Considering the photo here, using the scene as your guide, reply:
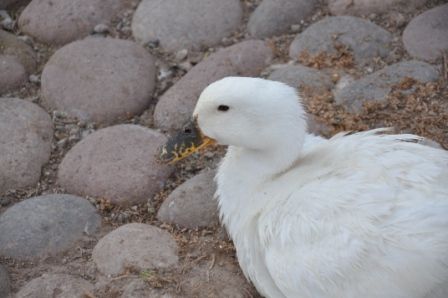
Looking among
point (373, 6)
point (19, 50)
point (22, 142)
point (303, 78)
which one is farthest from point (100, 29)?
point (373, 6)

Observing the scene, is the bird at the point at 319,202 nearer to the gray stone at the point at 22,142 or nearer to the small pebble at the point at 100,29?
the gray stone at the point at 22,142

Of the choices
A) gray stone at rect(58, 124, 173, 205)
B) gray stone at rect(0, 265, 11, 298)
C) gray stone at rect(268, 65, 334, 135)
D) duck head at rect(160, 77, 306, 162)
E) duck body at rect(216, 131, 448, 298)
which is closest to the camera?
duck body at rect(216, 131, 448, 298)

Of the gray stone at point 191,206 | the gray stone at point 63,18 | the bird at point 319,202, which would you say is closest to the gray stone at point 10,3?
the gray stone at point 63,18

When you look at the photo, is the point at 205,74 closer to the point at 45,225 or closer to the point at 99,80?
the point at 99,80

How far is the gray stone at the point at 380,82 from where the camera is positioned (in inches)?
155

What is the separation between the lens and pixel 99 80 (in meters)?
4.19

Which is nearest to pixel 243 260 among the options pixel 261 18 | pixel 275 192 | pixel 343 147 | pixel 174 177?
pixel 275 192

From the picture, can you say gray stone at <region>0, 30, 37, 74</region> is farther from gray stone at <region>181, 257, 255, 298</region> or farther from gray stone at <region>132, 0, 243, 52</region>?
gray stone at <region>181, 257, 255, 298</region>

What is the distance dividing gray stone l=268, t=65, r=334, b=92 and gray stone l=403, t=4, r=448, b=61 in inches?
20.8

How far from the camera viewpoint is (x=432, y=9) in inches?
170

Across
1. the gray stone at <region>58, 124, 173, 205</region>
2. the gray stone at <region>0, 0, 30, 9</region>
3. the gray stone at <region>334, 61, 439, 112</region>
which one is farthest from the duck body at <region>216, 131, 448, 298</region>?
the gray stone at <region>0, 0, 30, 9</region>

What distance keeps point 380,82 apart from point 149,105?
1.29 m

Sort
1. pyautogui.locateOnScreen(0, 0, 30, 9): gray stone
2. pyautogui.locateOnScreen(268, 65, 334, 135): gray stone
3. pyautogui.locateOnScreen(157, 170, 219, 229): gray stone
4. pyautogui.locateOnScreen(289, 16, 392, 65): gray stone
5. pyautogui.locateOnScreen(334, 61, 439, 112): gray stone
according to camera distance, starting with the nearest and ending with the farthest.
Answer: pyautogui.locateOnScreen(157, 170, 219, 229): gray stone → pyautogui.locateOnScreen(334, 61, 439, 112): gray stone → pyautogui.locateOnScreen(268, 65, 334, 135): gray stone → pyautogui.locateOnScreen(289, 16, 392, 65): gray stone → pyautogui.locateOnScreen(0, 0, 30, 9): gray stone

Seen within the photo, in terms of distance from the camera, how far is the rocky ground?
3.33 meters
